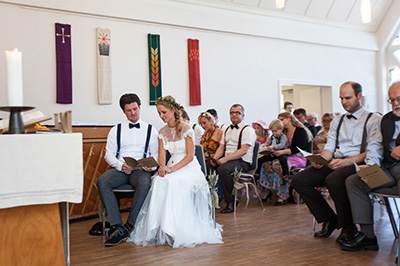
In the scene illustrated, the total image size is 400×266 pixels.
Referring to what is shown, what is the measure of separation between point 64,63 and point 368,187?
18.7ft

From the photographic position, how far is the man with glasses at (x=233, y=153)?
17.8 feet

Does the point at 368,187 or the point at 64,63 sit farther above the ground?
the point at 64,63

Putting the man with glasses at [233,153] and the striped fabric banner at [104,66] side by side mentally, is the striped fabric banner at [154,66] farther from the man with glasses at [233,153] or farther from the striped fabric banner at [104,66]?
the man with glasses at [233,153]

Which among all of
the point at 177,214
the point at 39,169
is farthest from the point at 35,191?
the point at 177,214

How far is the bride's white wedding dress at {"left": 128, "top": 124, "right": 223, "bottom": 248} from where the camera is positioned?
372 cm

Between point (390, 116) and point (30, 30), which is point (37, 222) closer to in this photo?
point (390, 116)

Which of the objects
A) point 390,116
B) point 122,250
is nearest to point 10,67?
point 122,250

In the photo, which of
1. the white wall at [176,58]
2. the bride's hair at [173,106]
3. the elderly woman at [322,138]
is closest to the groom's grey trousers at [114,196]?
the bride's hair at [173,106]

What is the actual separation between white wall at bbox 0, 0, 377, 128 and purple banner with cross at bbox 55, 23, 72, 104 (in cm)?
12

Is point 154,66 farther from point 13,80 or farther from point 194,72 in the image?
point 13,80

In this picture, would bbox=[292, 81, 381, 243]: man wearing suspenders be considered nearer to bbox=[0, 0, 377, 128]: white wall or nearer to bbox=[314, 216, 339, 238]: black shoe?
bbox=[314, 216, 339, 238]: black shoe

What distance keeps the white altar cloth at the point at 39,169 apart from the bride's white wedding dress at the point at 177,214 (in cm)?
140

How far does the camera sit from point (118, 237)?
12.4 ft

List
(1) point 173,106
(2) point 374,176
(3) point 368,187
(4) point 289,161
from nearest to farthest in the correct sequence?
(2) point 374,176
(3) point 368,187
(1) point 173,106
(4) point 289,161
